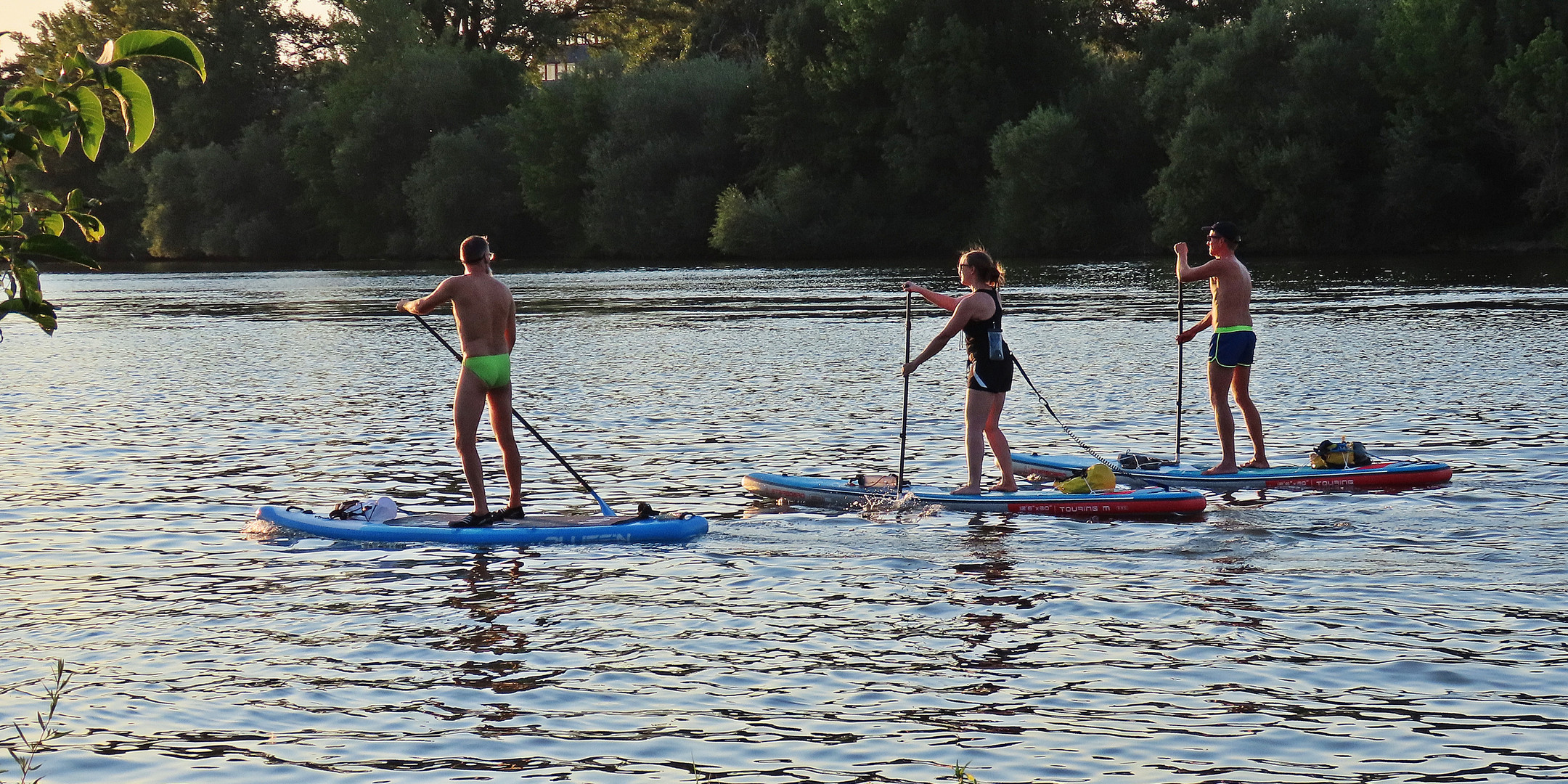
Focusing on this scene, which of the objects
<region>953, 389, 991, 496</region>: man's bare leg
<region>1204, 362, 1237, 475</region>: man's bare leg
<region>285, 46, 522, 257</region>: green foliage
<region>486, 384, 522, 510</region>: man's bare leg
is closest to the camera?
<region>486, 384, 522, 510</region>: man's bare leg

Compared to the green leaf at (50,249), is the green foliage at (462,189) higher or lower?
higher

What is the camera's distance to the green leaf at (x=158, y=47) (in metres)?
3.12

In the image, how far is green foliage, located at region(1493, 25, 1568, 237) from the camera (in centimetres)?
5816

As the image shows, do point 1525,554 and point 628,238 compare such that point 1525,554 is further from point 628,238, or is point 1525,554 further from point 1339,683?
point 628,238

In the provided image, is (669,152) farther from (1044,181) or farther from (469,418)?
(469,418)

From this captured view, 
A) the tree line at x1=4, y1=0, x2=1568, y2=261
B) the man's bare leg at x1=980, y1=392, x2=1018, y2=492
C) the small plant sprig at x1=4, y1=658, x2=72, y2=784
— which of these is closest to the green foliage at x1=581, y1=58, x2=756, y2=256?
the tree line at x1=4, y1=0, x2=1568, y2=261

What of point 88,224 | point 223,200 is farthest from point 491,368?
point 223,200

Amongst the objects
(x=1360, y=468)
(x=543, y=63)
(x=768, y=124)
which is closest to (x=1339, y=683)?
(x=1360, y=468)

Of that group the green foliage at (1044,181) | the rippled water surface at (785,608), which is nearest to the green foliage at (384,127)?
the green foliage at (1044,181)

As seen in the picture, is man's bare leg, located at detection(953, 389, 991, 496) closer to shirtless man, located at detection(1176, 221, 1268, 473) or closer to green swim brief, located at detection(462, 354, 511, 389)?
shirtless man, located at detection(1176, 221, 1268, 473)

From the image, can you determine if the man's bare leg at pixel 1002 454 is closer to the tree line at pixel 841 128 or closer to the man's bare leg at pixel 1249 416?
the man's bare leg at pixel 1249 416

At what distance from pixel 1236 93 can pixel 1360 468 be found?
51.7m

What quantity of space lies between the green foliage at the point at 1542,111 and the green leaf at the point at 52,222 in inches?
2428

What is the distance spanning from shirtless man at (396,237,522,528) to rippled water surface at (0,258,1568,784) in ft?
2.29
